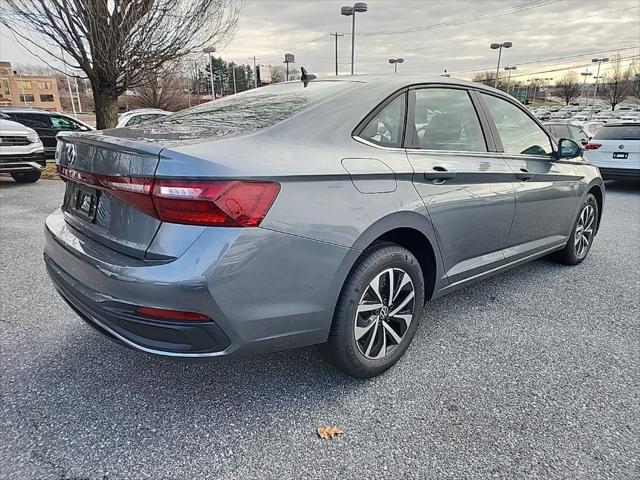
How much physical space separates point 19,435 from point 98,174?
1226mm

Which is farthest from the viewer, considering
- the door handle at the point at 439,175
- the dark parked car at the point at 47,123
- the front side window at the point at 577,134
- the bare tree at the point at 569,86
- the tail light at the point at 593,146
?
the bare tree at the point at 569,86

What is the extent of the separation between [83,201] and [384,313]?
65.1 inches

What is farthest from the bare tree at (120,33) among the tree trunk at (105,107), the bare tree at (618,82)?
the bare tree at (618,82)

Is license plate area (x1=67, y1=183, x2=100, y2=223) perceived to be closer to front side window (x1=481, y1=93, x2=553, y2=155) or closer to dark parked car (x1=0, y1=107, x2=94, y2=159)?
front side window (x1=481, y1=93, x2=553, y2=155)

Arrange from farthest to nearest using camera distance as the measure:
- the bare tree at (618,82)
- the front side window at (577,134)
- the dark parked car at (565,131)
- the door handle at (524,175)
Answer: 1. the bare tree at (618,82)
2. the front side window at (577,134)
3. the dark parked car at (565,131)
4. the door handle at (524,175)

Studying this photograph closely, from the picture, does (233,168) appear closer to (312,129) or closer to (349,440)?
(312,129)

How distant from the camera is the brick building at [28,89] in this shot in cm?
6425

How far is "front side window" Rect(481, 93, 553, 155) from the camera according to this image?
3.22 metres

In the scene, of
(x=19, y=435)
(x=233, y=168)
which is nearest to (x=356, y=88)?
(x=233, y=168)

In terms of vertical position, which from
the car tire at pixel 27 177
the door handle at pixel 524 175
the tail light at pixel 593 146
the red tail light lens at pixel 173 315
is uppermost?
the door handle at pixel 524 175

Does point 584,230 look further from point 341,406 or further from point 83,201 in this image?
point 83,201

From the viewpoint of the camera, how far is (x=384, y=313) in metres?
2.43

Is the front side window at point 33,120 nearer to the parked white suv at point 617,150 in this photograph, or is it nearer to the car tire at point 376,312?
the car tire at point 376,312

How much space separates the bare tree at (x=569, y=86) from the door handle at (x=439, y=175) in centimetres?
8238
